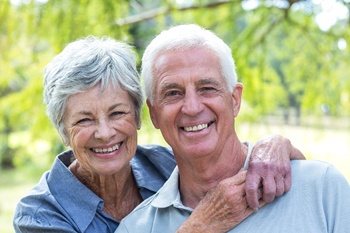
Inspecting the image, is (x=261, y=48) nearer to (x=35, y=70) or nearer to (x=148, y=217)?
(x=35, y=70)

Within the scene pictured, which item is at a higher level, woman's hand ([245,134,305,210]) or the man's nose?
the man's nose

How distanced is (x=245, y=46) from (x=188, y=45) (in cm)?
134

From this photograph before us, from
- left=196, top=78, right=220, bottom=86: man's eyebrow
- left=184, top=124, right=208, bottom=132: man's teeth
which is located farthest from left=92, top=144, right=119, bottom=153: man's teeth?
left=196, top=78, right=220, bottom=86: man's eyebrow

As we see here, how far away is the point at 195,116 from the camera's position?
6.92 ft

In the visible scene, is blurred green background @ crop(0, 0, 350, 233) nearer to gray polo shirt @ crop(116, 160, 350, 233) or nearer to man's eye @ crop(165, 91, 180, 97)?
man's eye @ crop(165, 91, 180, 97)

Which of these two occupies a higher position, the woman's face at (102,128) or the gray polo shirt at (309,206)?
the woman's face at (102,128)

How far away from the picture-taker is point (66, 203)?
236 centimetres

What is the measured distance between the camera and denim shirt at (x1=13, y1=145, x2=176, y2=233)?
2.27 m

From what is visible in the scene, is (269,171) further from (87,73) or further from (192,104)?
(87,73)

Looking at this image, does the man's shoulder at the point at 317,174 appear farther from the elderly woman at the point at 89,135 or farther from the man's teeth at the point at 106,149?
the man's teeth at the point at 106,149

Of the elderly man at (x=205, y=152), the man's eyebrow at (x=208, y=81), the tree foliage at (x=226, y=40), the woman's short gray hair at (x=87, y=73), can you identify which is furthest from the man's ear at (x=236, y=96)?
the tree foliage at (x=226, y=40)

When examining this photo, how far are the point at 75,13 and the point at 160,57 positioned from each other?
2.89 feet

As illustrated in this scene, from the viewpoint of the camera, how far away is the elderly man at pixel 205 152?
2012 millimetres

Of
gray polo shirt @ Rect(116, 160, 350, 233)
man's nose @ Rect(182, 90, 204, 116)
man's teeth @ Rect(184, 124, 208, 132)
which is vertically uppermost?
man's nose @ Rect(182, 90, 204, 116)
